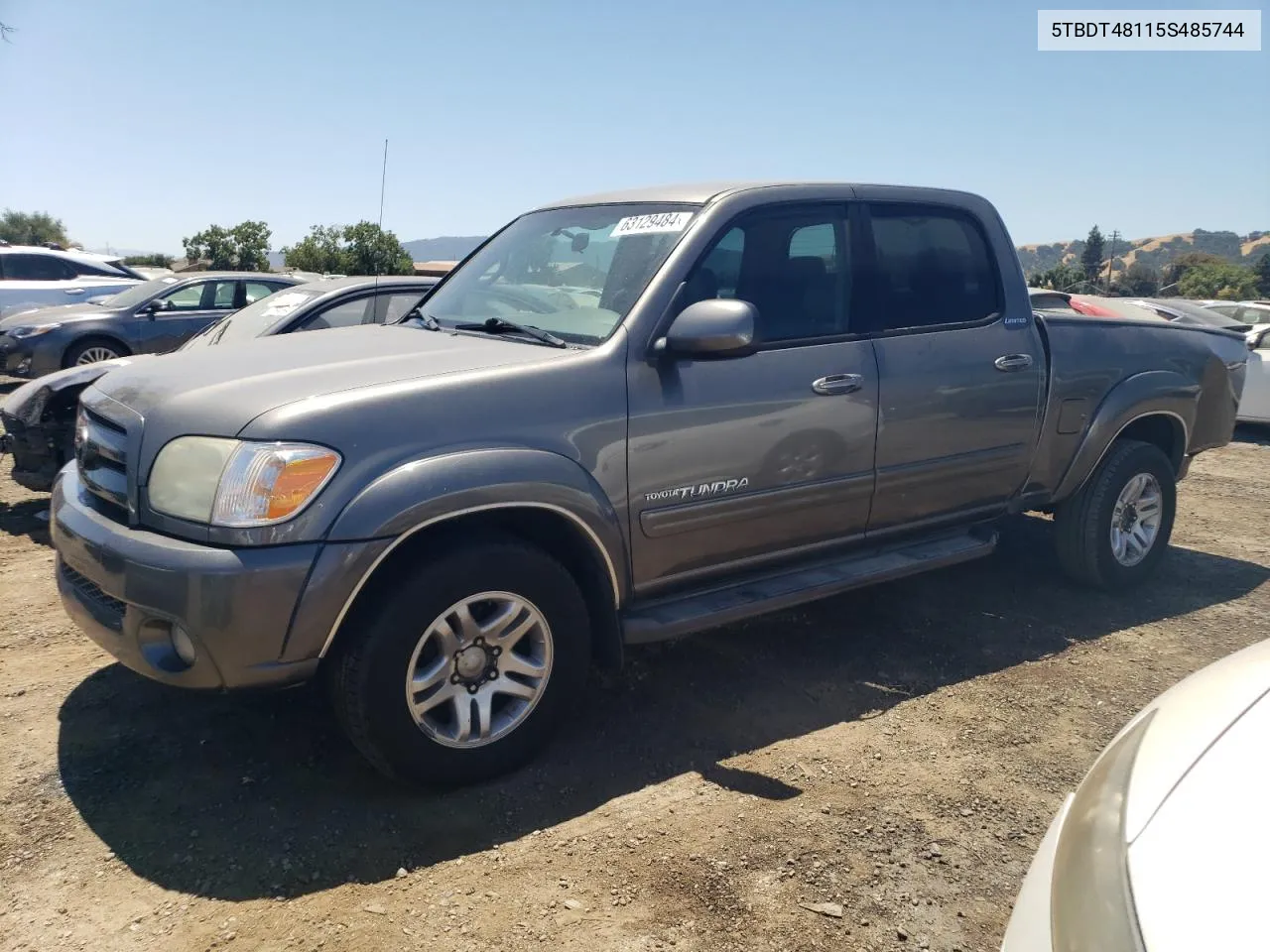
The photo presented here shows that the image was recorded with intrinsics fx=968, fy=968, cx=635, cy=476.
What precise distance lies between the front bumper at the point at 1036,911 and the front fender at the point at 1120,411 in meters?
3.39

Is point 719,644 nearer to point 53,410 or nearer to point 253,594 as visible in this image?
point 253,594

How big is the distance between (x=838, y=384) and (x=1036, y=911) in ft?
7.98

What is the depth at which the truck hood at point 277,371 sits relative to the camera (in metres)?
2.93

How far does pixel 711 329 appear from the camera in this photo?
331 centimetres

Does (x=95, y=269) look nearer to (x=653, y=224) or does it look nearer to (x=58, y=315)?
(x=58, y=315)

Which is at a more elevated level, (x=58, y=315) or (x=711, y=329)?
(x=58, y=315)

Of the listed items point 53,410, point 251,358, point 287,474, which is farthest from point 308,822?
point 53,410

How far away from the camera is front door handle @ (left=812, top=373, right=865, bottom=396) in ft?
12.4

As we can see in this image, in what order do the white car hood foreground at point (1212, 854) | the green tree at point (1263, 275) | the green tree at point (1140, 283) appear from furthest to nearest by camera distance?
the green tree at point (1140, 283), the green tree at point (1263, 275), the white car hood foreground at point (1212, 854)

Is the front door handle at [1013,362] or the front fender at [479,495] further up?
the front door handle at [1013,362]

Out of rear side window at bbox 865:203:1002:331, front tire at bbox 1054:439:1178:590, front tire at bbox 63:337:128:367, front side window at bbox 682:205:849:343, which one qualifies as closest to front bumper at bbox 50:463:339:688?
front side window at bbox 682:205:849:343

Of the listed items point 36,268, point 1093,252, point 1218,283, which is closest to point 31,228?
point 36,268

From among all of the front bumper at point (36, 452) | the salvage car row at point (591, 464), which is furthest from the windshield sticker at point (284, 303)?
the salvage car row at point (591, 464)

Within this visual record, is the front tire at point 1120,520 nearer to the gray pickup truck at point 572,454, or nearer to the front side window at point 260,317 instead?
the gray pickup truck at point 572,454
